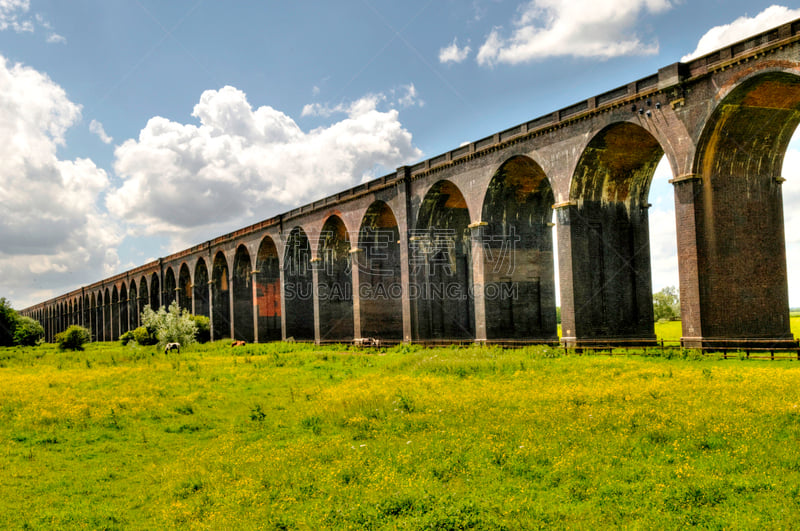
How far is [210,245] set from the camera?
55781mm

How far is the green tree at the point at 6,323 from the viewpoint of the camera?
51344 mm

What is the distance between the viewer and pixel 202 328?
172ft

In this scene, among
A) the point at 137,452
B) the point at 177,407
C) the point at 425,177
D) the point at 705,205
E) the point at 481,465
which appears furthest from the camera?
the point at 425,177

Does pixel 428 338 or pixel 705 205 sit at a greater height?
pixel 705 205

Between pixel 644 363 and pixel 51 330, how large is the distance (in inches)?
5065

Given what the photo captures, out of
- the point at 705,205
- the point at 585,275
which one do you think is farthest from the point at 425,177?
the point at 705,205

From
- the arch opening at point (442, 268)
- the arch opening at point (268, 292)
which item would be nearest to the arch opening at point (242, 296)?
the arch opening at point (268, 292)

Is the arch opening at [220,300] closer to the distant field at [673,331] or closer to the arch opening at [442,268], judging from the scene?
the arch opening at [442,268]

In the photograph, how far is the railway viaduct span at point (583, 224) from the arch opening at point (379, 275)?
0.09 m

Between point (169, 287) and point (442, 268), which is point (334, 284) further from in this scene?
point (169, 287)

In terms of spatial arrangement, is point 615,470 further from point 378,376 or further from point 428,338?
point 428,338

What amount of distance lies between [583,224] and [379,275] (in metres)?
16.0

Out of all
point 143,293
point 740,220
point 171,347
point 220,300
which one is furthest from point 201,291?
point 740,220

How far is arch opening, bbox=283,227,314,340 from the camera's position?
45.0m
